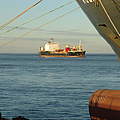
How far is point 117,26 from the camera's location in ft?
38.0

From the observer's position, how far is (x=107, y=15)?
38.2 ft

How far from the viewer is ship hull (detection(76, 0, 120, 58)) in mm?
11258

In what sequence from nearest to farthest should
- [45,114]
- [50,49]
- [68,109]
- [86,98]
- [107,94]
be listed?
[107,94] → [45,114] → [68,109] → [86,98] → [50,49]

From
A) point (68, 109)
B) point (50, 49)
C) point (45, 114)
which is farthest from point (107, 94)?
point (50, 49)

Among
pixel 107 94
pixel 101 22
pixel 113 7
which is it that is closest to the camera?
pixel 113 7

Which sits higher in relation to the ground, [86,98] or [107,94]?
[107,94]

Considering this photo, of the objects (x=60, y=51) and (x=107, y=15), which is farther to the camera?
(x=60, y=51)

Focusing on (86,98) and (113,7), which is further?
(86,98)

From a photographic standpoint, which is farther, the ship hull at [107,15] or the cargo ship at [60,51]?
the cargo ship at [60,51]

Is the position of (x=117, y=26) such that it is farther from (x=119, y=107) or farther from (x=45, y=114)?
(x=45, y=114)

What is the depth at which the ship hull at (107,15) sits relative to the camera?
11258 mm

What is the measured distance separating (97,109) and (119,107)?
3.81 feet

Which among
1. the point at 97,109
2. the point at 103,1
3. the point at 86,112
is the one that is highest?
the point at 103,1

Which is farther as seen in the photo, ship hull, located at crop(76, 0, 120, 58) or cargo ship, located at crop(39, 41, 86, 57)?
cargo ship, located at crop(39, 41, 86, 57)
